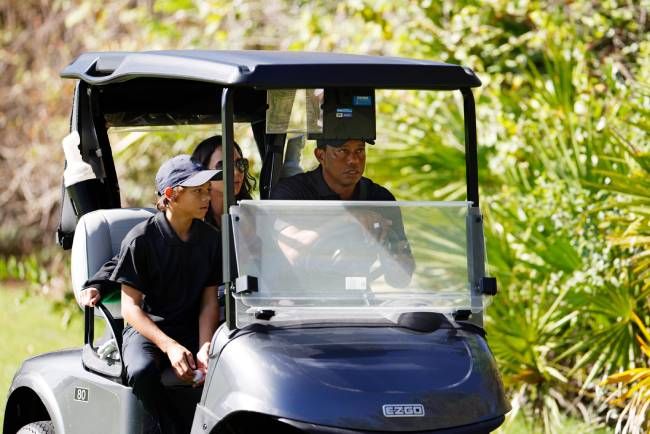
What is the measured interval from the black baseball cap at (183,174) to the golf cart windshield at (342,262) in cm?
38

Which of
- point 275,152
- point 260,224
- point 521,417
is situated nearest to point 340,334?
point 260,224

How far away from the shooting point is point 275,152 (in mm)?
5406

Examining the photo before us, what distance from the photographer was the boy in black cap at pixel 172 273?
454 centimetres

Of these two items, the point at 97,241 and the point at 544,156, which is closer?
the point at 97,241

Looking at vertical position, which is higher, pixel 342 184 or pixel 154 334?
pixel 342 184

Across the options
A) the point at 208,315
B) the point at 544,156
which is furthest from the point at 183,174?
the point at 544,156

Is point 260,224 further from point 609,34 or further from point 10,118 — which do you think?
point 10,118

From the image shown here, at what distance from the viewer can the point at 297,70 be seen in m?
4.11

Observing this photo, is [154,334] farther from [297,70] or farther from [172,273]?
[297,70]

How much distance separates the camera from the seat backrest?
4887mm

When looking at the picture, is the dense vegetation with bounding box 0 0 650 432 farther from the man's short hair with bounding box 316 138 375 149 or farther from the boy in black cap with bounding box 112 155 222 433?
the boy in black cap with bounding box 112 155 222 433

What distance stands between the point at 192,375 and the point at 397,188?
3985 millimetres

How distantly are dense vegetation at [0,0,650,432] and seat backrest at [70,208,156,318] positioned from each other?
2265 mm

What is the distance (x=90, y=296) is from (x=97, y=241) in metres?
0.38
